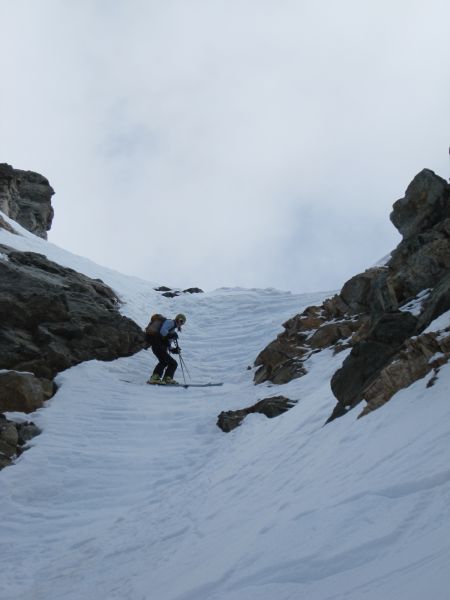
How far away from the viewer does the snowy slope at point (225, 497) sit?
4.95m

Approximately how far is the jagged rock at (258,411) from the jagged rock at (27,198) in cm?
3066

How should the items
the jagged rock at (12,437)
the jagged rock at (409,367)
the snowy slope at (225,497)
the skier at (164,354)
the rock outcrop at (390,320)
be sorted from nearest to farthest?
the snowy slope at (225,497), the jagged rock at (409,367), the rock outcrop at (390,320), the jagged rock at (12,437), the skier at (164,354)

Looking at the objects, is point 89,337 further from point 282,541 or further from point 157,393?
point 282,541

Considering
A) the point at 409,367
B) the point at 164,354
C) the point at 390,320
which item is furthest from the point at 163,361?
the point at 409,367

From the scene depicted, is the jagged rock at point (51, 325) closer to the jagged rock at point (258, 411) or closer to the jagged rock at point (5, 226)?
the jagged rock at point (258, 411)

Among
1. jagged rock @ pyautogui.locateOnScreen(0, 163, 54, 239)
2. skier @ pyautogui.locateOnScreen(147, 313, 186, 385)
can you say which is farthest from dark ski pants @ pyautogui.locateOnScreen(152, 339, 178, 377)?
jagged rock @ pyautogui.locateOnScreen(0, 163, 54, 239)

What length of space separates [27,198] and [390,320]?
139 ft

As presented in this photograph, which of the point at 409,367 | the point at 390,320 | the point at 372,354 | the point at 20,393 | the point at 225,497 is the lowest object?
the point at 225,497

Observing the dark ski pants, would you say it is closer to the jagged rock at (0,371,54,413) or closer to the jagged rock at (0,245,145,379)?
the jagged rock at (0,245,145,379)

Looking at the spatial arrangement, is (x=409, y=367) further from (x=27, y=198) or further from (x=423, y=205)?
(x=27, y=198)

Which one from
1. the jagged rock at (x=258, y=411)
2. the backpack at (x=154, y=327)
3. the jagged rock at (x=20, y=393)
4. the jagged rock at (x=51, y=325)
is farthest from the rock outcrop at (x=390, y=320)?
the jagged rock at (x=20, y=393)

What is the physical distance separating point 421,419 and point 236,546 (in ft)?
7.71

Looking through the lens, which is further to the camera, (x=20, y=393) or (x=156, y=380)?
(x=156, y=380)

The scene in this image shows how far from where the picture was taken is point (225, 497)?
875 cm
